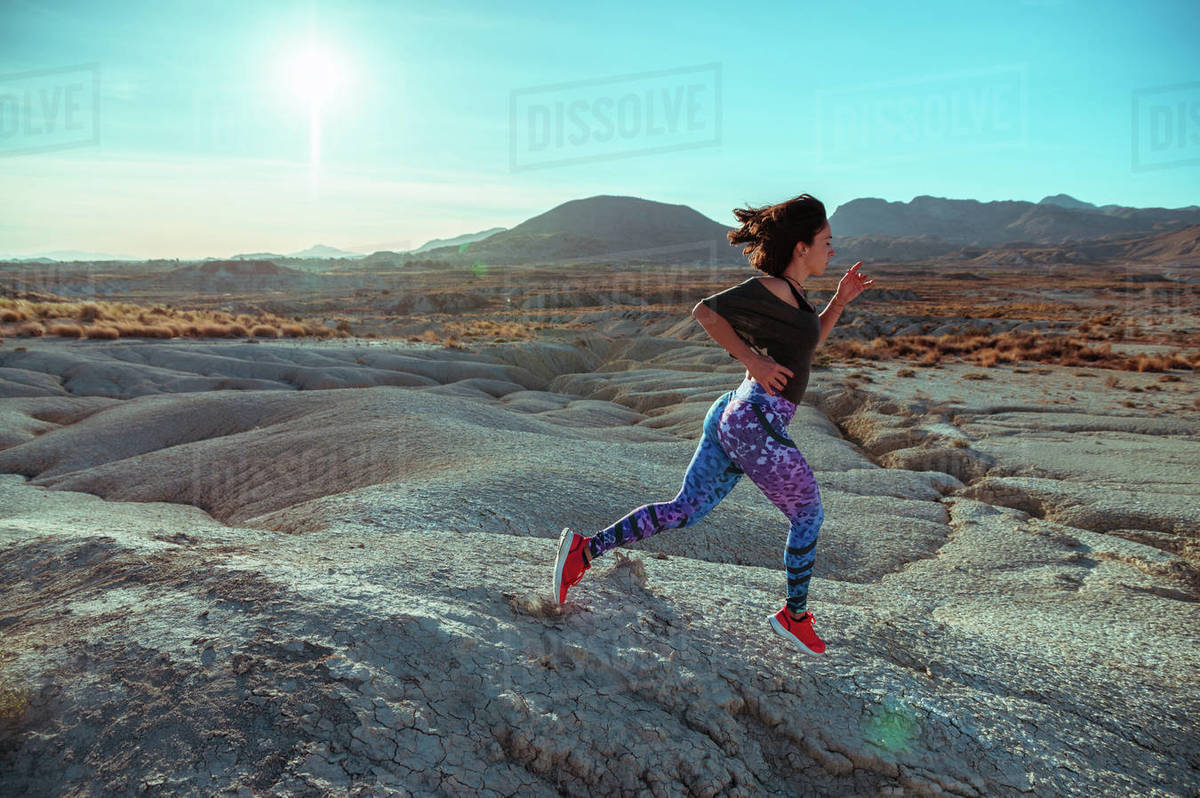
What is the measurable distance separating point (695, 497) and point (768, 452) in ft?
1.61

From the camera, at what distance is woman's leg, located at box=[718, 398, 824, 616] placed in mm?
2795

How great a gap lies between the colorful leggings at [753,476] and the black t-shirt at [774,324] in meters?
0.17

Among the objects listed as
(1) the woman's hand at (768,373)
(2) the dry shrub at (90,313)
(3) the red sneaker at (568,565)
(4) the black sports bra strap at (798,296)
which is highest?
(2) the dry shrub at (90,313)

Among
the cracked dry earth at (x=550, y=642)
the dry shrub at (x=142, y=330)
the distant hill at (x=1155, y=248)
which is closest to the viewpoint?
the cracked dry earth at (x=550, y=642)

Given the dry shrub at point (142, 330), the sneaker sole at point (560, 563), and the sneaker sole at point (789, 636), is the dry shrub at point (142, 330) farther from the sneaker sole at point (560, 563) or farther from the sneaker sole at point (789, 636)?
the sneaker sole at point (789, 636)

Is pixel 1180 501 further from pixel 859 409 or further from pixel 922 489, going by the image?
pixel 859 409

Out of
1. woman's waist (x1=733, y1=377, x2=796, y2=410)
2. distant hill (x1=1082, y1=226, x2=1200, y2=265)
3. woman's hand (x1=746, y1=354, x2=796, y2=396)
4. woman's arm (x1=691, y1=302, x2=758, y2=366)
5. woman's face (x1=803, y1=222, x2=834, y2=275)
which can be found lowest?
woman's waist (x1=733, y1=377, x2=796, y2=410)

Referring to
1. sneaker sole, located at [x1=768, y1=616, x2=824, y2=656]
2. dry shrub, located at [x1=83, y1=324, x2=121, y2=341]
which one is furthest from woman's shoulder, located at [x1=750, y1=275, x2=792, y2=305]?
dry shrub, located at [x1=83, y1=324, x2=121, y2=341]

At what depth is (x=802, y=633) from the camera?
3.15 metres

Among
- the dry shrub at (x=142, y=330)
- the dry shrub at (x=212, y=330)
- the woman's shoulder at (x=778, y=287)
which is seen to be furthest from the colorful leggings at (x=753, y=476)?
the dry shrub at (x=212, y=330)

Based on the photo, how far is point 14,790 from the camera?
1980 mm

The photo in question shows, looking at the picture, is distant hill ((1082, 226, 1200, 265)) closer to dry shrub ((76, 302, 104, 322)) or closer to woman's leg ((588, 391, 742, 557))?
dry shrub ((76, 302, 104, 322))

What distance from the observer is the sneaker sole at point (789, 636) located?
10.3 feet

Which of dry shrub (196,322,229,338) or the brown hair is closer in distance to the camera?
the brown hair
